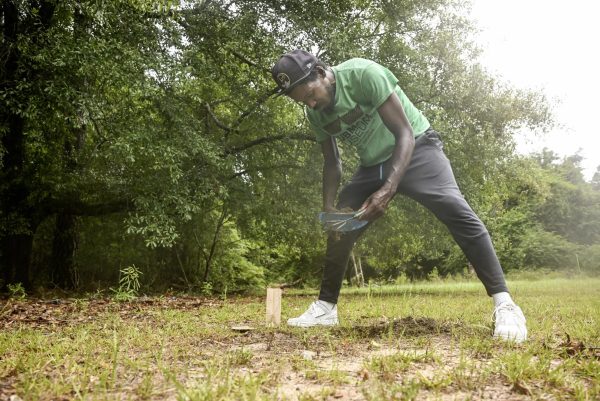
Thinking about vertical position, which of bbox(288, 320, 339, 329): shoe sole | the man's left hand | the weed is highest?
the man's left hand

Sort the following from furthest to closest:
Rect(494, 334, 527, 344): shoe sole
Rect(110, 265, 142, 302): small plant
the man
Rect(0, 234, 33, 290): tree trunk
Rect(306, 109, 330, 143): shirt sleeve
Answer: Rect(0, 234, 33, 290): tree trunk → Rect(110, 265, 142, 302): small plant → Rect(306, 109, 330, 143): shirt sleeve → the man → Rect(494, 334, 527, 344): shoe sole

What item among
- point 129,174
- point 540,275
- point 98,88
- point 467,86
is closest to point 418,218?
point 467,86

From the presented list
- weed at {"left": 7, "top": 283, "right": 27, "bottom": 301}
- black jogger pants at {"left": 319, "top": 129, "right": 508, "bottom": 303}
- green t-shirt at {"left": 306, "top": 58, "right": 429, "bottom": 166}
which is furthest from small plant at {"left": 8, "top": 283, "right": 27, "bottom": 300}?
green t-shirt at {"left": 306, "top": 58, "right": 429, "bottom": 166}

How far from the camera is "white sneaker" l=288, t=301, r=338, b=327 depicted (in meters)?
3.92

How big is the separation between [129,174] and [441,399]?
11.8 m

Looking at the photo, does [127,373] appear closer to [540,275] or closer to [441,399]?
[441,399]

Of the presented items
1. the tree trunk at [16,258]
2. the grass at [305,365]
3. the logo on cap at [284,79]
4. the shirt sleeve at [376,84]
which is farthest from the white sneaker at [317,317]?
the tree trunk at [16,258]

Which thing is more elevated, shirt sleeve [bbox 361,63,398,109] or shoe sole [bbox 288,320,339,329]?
shirt sleeve [bbox 361,63,398,109]

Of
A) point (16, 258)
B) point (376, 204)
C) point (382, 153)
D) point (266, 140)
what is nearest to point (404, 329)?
point (376, 204)

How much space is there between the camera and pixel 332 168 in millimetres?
4211

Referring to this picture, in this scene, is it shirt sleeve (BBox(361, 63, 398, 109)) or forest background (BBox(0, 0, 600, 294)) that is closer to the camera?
shirt sleeve (BBox(361, 63, 398, 109))

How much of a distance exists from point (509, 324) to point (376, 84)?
180 cm

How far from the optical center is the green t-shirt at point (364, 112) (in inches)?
134

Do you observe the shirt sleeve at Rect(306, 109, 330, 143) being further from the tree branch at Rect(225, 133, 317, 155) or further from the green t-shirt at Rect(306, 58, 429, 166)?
the tree branch at Rect(225, 133, 317, 155)
